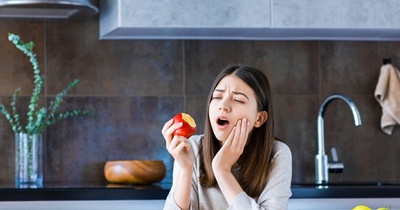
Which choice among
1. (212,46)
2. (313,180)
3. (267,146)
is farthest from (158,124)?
(267,146)

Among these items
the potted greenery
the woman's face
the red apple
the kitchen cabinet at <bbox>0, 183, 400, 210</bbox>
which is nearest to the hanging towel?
the kitchen cabinet at <bbox>0, 183, 400, 210</bbox>

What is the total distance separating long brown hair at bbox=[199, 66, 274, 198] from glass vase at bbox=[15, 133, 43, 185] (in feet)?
4.81

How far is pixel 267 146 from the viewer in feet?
7.96

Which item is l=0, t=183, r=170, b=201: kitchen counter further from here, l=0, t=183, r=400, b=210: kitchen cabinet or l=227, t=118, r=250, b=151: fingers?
l=227, t=118, r=250, b=151: fingers

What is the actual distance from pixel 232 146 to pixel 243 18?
55.9 inches

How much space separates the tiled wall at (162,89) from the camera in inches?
154

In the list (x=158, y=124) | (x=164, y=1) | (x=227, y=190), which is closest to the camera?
(x=227, y=190)

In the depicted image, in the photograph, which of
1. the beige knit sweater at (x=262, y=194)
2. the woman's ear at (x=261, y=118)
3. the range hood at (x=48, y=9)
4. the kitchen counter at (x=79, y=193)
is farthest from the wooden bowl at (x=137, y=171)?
the woman's ear at (x=261, y=118)

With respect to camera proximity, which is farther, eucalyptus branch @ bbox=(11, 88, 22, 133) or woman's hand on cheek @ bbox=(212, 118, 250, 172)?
eucalyptus branch @ bbox=(11, 88, 22, 133)

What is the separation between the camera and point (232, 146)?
2342 mm

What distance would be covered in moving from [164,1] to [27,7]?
59cm

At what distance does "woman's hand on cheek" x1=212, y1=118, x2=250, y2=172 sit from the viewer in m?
2.34

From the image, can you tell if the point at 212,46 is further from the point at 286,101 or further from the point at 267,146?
the point at 267,146

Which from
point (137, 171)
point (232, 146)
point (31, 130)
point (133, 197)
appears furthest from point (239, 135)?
point (31, 130)
